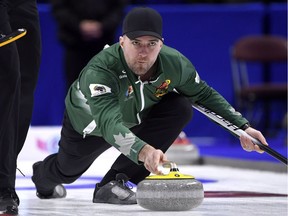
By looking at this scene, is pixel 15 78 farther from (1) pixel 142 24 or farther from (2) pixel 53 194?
(2) pixel 53 194

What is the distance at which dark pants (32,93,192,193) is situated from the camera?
5230 millimetres

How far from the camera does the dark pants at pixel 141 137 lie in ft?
17.2

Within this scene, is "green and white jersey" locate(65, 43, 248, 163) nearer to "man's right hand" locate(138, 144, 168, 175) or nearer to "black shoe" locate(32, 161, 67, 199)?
"man's right hand" locate(138, 144, 168, 175)

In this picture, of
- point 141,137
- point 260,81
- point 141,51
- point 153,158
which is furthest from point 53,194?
point 260,81

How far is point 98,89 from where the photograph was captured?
459cm

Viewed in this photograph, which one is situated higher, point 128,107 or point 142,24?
point 142,24

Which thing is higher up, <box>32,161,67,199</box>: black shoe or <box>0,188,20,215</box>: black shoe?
<box>0,188,20,215</box>: black shoe

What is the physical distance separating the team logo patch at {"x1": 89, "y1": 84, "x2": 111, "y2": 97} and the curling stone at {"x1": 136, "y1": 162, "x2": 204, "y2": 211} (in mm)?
470

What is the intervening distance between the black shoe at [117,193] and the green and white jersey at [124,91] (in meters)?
0.32

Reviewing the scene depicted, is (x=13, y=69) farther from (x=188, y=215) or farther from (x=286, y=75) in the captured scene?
(x=286, y=75)

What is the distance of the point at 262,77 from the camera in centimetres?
1134

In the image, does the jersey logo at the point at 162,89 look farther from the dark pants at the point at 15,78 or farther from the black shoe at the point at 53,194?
the black shoe at the point at 53,194

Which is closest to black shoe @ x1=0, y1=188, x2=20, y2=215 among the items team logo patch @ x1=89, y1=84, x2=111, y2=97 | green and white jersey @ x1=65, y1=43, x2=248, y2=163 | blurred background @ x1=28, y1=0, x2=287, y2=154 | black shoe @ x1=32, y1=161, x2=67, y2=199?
green and white jersey @ x1=65, y1=43, x2=248, y2=163

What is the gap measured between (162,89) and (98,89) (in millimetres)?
526
